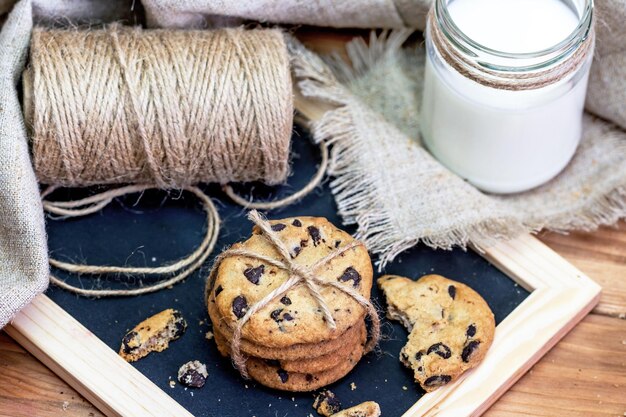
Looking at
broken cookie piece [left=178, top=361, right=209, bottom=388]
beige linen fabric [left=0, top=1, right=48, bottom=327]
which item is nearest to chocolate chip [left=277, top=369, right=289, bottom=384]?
broken cookie piece [left=178, top=361, right=209, bottom=388]

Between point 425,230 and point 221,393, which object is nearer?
point 221,393

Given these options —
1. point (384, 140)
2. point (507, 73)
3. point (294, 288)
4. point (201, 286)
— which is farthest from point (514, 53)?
point (201, 286)

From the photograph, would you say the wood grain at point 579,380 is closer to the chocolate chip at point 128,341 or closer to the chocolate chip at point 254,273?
the chocolate chip at point 254,273

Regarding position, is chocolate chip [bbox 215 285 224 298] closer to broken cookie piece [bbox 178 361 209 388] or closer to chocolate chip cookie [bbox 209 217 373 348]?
chocolate chip cookie [bbox 209 217 373 348]

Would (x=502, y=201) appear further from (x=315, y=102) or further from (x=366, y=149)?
(x=315, y=102)

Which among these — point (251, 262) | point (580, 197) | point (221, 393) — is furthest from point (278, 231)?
point (580, 197)
